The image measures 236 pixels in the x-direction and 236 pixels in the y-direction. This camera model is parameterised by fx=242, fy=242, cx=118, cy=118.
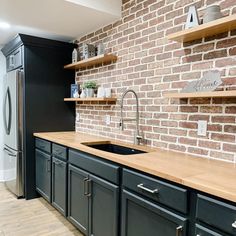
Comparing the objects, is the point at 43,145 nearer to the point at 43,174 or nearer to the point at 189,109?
the point at 43,174

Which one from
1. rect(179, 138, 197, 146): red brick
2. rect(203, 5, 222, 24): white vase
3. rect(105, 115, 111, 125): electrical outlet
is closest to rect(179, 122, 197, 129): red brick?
rect(179, 138, 197, 146): red brick

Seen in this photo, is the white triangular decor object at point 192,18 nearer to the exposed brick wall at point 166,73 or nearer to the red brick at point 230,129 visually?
the exposed brick wall at point 166,73

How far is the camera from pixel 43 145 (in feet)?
10.0

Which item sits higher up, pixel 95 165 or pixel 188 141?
Result: pixel 188 141

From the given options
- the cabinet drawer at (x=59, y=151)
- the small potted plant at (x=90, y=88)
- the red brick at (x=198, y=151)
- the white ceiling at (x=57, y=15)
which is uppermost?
the white ceiling at (x=57, y=15)

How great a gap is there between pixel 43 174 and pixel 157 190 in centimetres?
209

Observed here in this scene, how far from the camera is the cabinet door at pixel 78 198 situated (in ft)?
7.12

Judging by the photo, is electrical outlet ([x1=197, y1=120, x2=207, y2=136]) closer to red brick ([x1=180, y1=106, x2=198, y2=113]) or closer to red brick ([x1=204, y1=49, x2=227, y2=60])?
red brick ([x1=180, y1=106, x2=198, y2=113])

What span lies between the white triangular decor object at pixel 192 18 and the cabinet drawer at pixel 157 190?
1158mm

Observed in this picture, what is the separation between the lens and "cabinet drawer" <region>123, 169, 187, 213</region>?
1.27 m

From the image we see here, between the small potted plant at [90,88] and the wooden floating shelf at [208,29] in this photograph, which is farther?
the small potted plant at [90,88]

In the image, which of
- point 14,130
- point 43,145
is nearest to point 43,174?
point 43,145

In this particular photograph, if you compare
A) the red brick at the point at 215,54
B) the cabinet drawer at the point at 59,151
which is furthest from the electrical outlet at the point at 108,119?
the red brick at the point at 215,54

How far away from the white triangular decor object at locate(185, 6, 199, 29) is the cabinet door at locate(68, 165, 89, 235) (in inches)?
58.2
